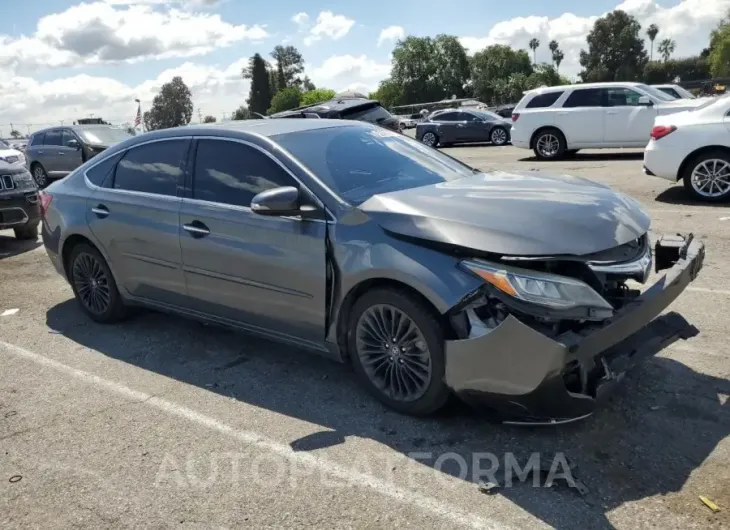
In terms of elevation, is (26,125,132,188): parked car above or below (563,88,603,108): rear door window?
below

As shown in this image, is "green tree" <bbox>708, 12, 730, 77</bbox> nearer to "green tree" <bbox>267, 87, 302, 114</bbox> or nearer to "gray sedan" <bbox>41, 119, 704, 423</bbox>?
"green tree" <bbox>267, 87, 302, 114</bbox>

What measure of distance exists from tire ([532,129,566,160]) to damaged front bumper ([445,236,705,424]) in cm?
1278

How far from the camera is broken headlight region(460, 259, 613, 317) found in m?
3.16

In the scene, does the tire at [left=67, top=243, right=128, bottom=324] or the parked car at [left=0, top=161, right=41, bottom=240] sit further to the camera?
the parked car at [left=0, top=161, right=41, bottom=240]

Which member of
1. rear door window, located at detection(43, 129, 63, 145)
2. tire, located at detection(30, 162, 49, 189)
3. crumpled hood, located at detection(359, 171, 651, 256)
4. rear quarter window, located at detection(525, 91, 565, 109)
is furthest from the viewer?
tire, located at detection(30, 162, 49, 189)

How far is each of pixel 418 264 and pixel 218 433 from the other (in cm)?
146

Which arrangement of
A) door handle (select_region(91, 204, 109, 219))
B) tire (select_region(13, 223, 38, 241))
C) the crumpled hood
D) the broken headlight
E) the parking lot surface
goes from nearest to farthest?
the parking lot surface → the broken headlight → the crumpled hood → door handle (select_region(91, 204, 109, 219)) → tire (select_region(13, 223, 38, 241))

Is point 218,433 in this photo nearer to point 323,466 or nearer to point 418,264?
point 323,466

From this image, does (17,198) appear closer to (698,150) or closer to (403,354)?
(403,354)

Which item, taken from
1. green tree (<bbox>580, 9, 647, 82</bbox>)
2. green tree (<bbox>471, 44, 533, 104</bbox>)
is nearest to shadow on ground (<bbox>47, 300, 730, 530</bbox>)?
green tree (<bbox>471, 44, 533, 104</bbox>)

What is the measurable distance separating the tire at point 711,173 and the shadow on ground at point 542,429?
5.52 m

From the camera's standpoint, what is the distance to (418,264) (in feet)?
11.4

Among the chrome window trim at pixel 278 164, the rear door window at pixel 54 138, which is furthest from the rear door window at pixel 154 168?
the rear door window at pixel 54 138

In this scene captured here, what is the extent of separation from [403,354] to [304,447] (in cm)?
71
